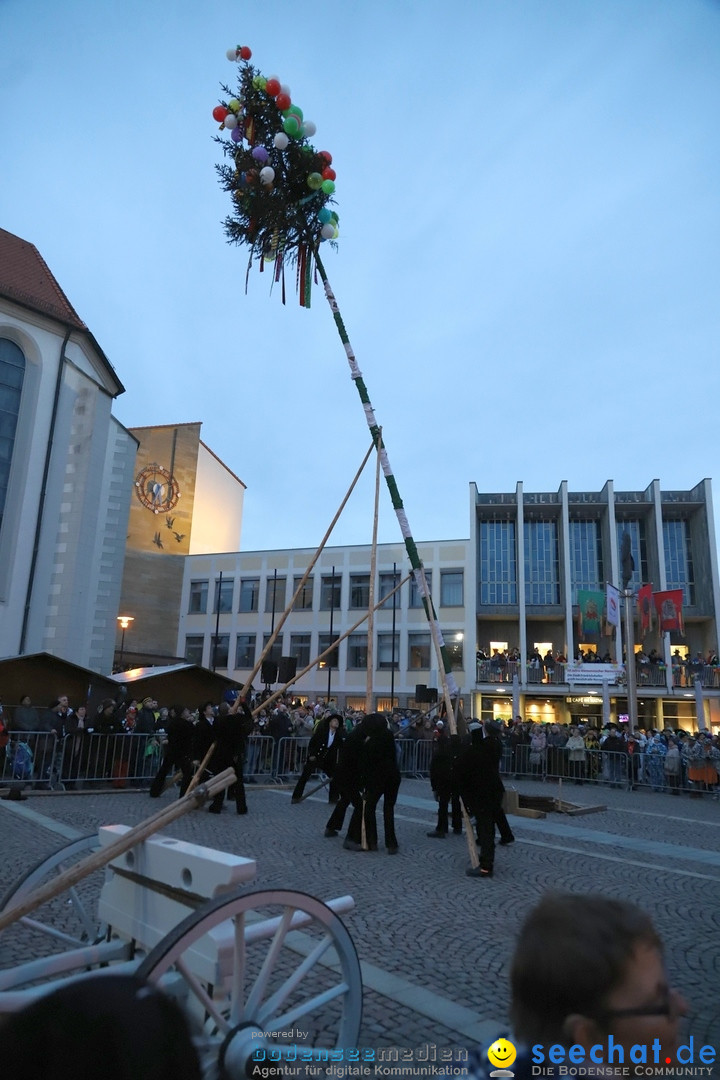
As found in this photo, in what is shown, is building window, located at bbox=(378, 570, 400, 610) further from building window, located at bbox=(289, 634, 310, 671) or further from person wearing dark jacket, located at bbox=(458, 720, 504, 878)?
person wearing dark jacket, located at bbox=(458, 720, 504, 878)

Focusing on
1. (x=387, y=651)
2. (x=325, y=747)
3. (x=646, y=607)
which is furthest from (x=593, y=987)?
(x=387, y=651)

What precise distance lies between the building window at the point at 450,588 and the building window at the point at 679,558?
11838 mm

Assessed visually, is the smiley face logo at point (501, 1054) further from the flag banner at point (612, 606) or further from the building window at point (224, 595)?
the building window at point (224, 595)

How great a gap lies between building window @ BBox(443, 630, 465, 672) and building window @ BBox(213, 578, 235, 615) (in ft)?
45.8

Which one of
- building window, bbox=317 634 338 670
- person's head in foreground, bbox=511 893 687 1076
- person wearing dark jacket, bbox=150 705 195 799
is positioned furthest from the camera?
building window, bbox=317 634 338 670

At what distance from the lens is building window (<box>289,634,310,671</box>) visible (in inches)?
1692

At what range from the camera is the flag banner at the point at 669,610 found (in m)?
31.0

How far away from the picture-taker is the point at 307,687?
137 feet

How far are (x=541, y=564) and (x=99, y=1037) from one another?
42.7m

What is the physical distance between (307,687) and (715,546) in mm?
23916

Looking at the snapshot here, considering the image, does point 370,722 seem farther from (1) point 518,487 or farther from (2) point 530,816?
(1) point 518,487

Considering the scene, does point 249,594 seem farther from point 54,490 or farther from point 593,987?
point 593,987

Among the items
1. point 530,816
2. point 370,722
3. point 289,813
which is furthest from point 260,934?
point 530,816

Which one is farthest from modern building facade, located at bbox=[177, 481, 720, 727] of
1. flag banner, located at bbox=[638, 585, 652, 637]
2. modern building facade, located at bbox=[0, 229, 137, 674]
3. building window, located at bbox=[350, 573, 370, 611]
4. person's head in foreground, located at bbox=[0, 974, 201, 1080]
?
person's head in foreground, located at bbox=[0, 974, 201, 1080]
